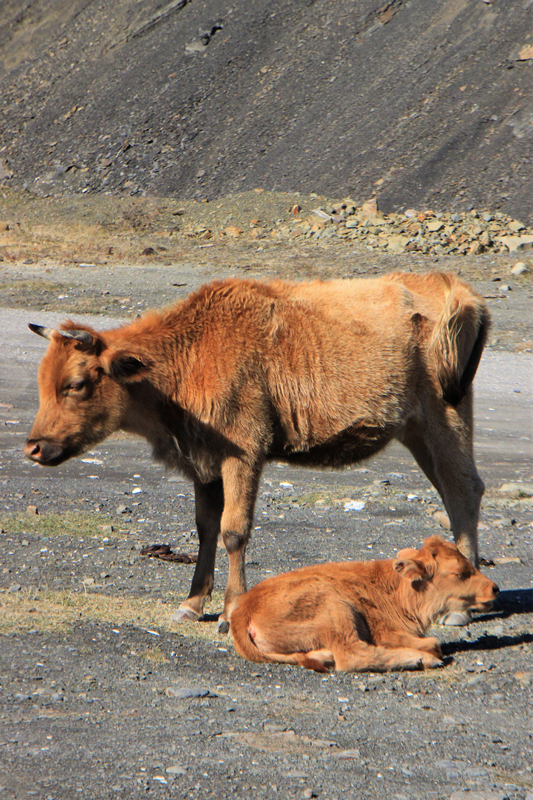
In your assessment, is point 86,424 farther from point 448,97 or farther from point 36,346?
point 448,97

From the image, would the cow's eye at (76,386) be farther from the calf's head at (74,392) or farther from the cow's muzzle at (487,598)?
the cow's muzzle at (487,598)

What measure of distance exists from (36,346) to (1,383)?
232 cm

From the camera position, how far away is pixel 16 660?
5375 mm

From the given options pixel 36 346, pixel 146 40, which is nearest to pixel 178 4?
pixel 146 40

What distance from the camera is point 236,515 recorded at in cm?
649

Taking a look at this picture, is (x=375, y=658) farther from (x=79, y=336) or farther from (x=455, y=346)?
(x=79, y=336)

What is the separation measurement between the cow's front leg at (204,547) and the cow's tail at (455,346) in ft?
6.50

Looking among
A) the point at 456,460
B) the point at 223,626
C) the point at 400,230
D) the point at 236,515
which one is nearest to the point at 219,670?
the point at 223,626

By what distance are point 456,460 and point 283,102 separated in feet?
97.5

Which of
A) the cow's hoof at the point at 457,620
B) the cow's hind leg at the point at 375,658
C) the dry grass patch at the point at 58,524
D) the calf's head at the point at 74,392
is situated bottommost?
the dry grass patch at the point at 58,524

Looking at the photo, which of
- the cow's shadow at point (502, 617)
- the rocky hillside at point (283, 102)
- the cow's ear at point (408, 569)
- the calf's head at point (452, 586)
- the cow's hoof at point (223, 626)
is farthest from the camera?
the rocky hillside at point (283, 102)

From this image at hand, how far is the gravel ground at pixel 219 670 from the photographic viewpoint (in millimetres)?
4027

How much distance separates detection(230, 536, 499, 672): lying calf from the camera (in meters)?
5.58

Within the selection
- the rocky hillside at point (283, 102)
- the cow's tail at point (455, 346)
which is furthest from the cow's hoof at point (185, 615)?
the rocky hillside at point (283, 102)
